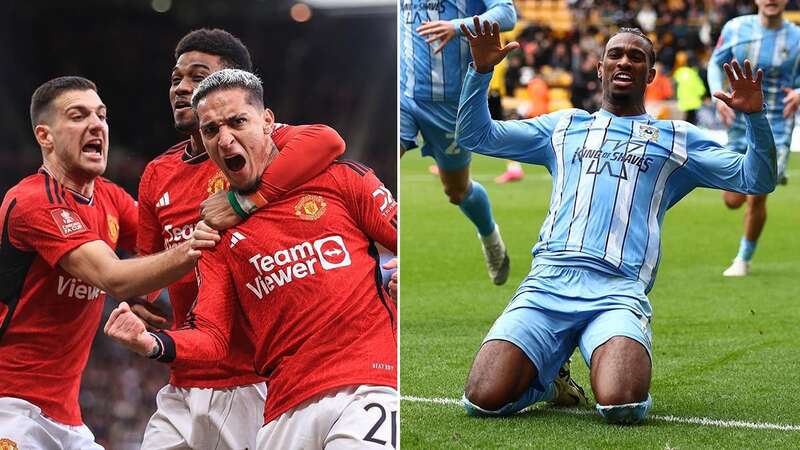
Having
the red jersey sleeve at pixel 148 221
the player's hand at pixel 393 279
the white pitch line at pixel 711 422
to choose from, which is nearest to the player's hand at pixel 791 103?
the white pitch line at pixel 711 422

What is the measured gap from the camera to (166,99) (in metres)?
4.14

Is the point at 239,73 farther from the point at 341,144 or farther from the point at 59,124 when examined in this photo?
the point at 59,124

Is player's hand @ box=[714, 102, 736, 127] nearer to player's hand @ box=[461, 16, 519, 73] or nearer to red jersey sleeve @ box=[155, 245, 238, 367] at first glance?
player's hand @ box=[461, 16, 519, 73]

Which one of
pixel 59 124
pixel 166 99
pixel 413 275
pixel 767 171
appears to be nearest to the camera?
pixel 59 124

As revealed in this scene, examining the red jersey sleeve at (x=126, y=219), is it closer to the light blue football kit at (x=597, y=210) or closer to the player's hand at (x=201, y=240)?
the player's hand at (x=201, y=240)

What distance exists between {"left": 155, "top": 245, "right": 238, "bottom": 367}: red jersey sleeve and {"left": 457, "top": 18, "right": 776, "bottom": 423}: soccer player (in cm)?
136

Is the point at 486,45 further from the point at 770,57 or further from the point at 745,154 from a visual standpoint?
the point at 770,57

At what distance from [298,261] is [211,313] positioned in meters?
0.28

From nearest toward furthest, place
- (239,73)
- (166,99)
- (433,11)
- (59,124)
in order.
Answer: (239,73), (59,124), (166,99), (433,11)

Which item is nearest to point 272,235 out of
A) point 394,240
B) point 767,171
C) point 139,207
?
point 394,240

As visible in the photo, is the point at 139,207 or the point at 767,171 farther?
the point at 767,171

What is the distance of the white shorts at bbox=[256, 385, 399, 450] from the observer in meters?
3.34

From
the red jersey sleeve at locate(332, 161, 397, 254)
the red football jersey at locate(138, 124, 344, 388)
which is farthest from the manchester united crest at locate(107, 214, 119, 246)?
the red jersey sleeve at locate(332, 161, 397, 254)

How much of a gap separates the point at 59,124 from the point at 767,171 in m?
2.49
